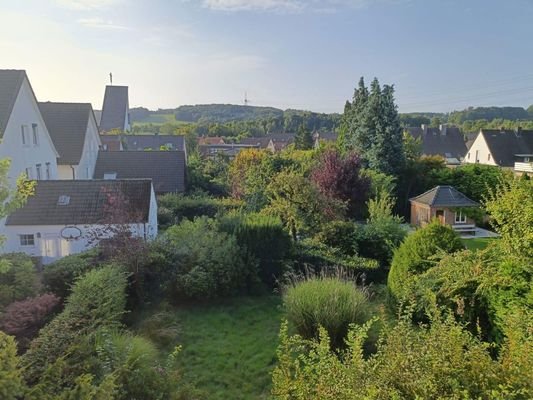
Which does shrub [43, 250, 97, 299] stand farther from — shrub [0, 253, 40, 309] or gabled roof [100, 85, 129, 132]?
gabled roof [100, 85, 129, 132]

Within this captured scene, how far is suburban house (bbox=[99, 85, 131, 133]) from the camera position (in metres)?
50.4

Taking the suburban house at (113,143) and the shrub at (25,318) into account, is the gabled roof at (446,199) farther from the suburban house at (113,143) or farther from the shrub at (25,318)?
the suburban house at (113,143)

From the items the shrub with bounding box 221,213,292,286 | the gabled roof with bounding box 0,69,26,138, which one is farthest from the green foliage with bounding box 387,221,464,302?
the gabled roof with bounding box 0,69,26,138

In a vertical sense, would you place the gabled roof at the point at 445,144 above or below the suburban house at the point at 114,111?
below

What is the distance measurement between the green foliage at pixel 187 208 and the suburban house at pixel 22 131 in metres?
5.63

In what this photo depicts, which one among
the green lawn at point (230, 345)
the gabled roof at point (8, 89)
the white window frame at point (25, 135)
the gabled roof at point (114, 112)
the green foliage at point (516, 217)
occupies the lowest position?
the green lawn at point (230, 345)

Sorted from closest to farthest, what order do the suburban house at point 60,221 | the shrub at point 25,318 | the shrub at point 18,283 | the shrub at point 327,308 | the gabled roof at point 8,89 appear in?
1. the shrub at point 25,318
2. the shrub at point 327,308
3. the shrub at point 18,283
4. the suburban house at point 60,221
5. the gabled roof at point 8,89

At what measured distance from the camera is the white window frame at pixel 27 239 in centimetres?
1370

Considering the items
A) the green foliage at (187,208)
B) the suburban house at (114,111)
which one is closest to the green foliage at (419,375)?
the green foliage at (187,208)

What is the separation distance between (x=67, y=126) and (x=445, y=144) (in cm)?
4387

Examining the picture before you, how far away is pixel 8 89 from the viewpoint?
16.4 m

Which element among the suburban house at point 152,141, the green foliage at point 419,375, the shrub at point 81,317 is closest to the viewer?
the green foliage at point 419,375

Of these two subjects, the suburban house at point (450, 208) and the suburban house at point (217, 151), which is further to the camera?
the suburban house at point (217, 151)

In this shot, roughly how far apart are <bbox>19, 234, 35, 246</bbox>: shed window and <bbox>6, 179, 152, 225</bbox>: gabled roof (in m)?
0.48
